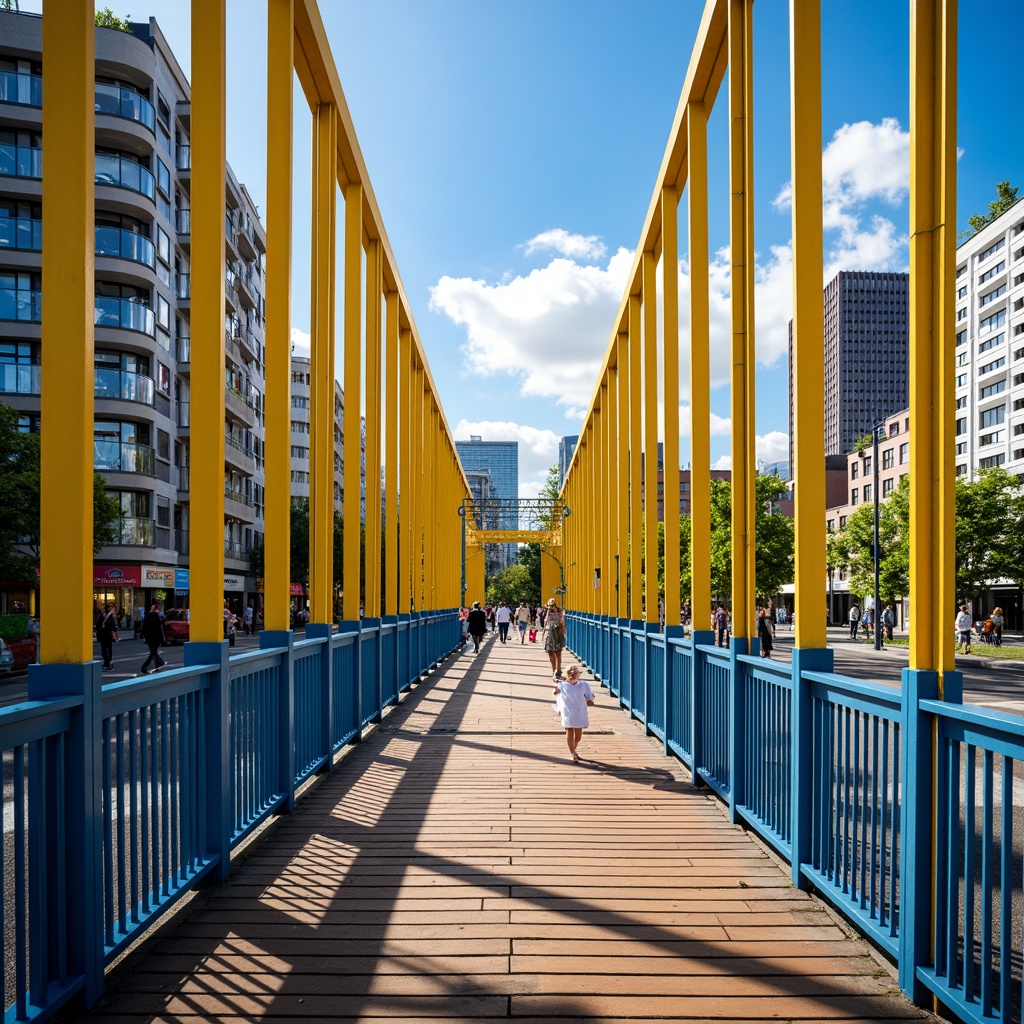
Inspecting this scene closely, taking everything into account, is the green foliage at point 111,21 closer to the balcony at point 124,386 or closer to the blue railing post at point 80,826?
the balcony at point 124,386

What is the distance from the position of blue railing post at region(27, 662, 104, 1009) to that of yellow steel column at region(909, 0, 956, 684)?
122 inches

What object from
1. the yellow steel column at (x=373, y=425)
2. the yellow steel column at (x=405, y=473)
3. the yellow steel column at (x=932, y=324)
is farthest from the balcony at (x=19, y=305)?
the yellow steel column at (x=932, y=324)

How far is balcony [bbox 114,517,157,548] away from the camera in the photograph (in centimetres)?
3794

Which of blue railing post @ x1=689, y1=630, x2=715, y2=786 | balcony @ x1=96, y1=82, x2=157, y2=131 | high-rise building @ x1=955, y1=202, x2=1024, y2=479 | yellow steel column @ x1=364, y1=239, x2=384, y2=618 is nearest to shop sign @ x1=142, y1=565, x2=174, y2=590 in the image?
balcony @ x1=96, y1=82, x2=157, y2=131

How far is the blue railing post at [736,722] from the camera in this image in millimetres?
6309

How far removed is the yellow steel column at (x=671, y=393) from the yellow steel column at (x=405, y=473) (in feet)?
23.3

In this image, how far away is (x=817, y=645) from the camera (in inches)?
200

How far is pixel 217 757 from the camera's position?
16.5 feet

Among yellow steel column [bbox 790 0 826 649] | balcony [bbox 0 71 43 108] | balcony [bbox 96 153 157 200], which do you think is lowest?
yellow steel column [bbox 790 0 826 649]

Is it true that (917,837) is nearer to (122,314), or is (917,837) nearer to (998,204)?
(122,314)

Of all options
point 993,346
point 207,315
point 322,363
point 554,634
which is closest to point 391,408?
point 554,634

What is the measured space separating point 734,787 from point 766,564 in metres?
40.3

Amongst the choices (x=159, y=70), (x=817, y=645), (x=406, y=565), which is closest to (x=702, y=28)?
(x=817, y=645)

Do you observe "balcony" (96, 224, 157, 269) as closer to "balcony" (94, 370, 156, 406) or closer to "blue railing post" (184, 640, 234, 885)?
"balcony" (94, 370, 156, 406)
